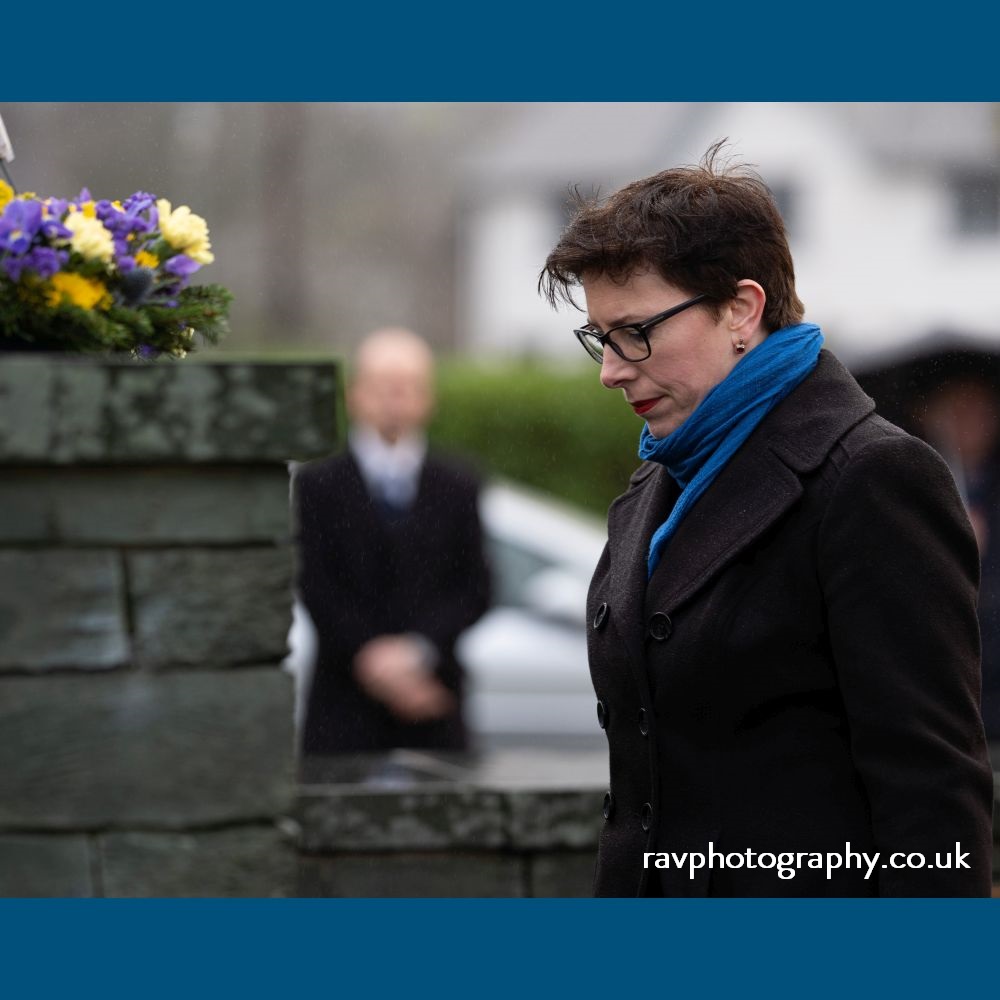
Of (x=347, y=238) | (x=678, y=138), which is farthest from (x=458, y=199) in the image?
(x=678, y=138)

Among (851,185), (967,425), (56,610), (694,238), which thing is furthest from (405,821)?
(851,185)

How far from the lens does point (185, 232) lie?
256cm

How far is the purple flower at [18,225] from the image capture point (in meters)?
2.37

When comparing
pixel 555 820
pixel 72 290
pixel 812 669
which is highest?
pixel 72 290

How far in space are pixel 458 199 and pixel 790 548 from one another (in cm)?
1620

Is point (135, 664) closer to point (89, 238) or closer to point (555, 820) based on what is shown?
point (89, 238)

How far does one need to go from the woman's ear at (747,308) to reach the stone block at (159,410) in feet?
1.96

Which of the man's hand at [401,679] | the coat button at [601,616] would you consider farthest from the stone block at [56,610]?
the man's hand at [401,679]

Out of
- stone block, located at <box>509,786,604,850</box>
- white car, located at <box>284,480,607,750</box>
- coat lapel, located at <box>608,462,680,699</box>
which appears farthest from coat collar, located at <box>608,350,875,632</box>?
white car, located at <box>284,480,607,750</box>

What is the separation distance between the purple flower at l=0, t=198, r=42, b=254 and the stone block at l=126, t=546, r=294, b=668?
504 mm

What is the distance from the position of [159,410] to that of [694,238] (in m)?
0.82

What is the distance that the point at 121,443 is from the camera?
2.28 m

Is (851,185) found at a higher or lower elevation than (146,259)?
higher

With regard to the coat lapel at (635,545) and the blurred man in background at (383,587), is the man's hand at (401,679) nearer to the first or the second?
the blurred man in background at (383,587)
